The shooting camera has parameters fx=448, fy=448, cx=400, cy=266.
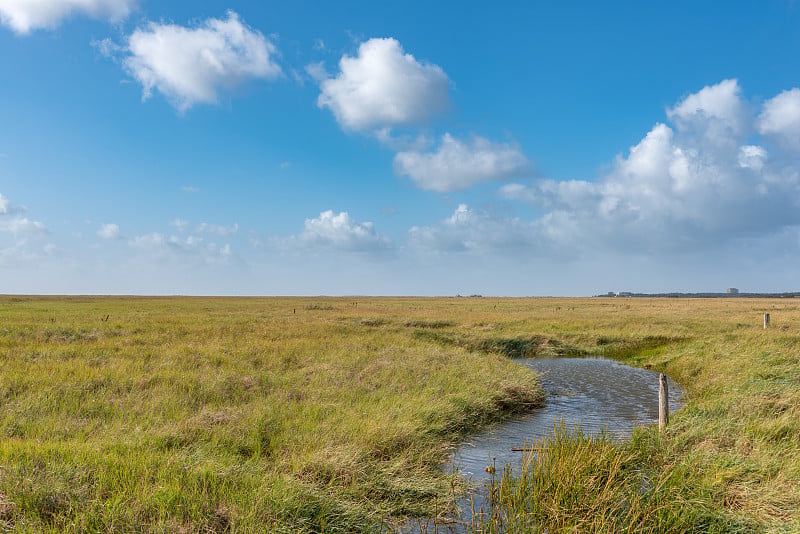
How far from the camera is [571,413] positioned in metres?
14.4

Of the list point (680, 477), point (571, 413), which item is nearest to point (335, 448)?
point (680, 477)

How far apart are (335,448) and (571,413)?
884cm

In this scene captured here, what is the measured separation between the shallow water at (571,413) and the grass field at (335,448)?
56cm

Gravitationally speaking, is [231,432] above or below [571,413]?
above

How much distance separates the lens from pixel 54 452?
26.1 ft

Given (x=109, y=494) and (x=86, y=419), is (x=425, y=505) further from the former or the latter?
(x=86, y=419)

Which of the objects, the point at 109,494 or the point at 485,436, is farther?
the point at 485,436

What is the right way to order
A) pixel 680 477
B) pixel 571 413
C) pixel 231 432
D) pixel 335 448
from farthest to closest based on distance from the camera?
1. pixel 571 413
2. pixel 231 432
3. pixel 335 448
4. pixel 680 477

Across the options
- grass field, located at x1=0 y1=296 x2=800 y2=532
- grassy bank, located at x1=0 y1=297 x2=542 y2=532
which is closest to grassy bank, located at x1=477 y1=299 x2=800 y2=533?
grass field, located at x1=0 y1=296 x2=800 y2=532

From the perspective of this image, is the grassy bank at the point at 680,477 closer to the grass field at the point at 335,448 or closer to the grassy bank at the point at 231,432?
the grass field at the point at 335,448

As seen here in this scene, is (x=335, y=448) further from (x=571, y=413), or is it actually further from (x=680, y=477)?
(x=571, y=413)

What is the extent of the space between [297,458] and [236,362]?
34.8 feet

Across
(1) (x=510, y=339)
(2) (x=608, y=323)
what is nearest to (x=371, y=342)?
(1) (x=510, y=339)

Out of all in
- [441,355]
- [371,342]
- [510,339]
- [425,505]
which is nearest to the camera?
[425,505]
